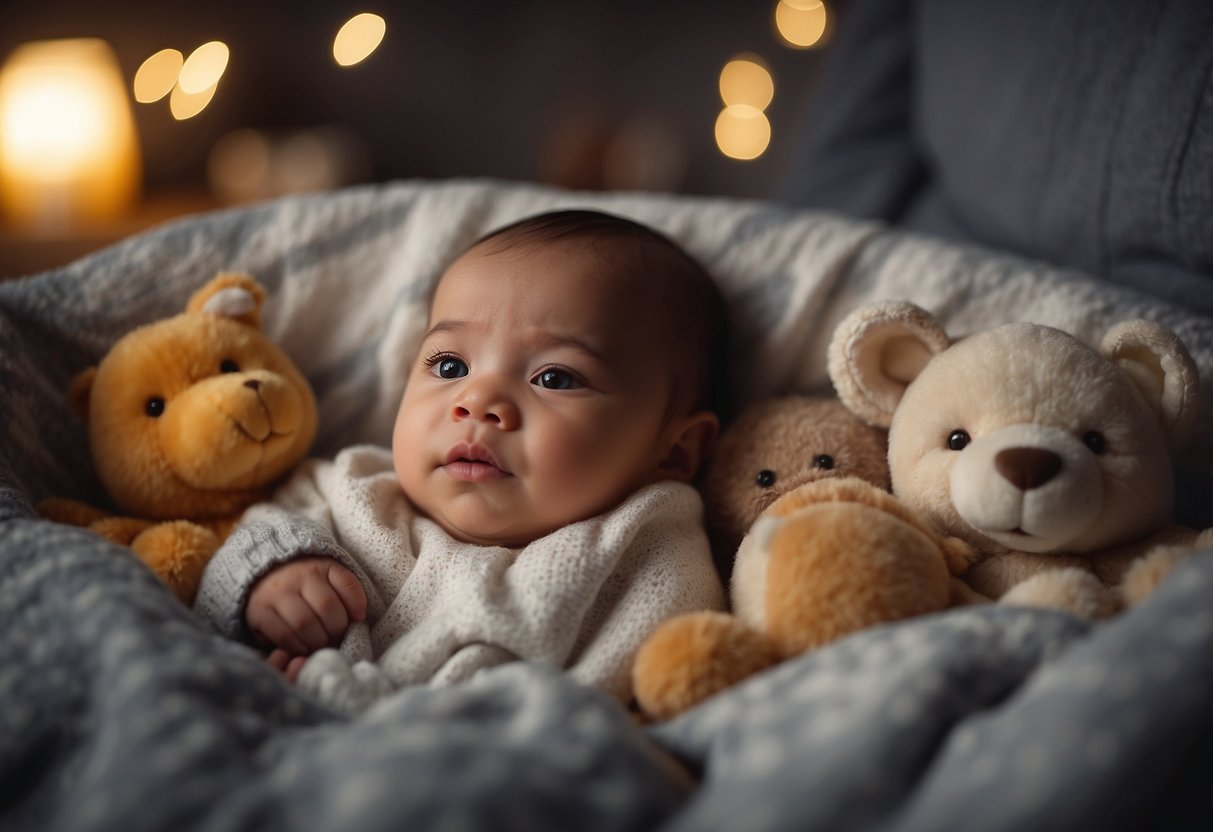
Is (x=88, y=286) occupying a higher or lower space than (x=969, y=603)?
higher

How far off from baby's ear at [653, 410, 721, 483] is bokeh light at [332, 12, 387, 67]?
56cm

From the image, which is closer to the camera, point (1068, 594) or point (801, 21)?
point (1068, 594)

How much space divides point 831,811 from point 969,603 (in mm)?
301

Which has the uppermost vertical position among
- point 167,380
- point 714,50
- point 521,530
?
point 714,50

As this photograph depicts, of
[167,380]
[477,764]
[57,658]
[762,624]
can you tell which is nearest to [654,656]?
[762,624]

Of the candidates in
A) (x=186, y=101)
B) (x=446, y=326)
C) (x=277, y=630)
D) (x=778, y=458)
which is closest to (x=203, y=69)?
(x=186, y=101)

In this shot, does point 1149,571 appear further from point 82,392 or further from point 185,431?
point 82,392

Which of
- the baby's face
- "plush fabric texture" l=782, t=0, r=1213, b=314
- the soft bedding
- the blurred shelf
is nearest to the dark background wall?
the blurred shelf

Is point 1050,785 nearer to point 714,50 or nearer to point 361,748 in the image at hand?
point 361,748

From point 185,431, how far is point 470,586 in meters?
0.31

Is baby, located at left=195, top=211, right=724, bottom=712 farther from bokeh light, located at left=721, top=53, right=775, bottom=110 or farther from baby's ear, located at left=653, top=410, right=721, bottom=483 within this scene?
bokeh light, located at left=721, top=53, right=775, bottom=110

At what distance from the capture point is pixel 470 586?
78cm

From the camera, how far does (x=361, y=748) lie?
0.49m

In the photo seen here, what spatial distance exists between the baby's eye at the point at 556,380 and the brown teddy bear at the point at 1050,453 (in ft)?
0.83
